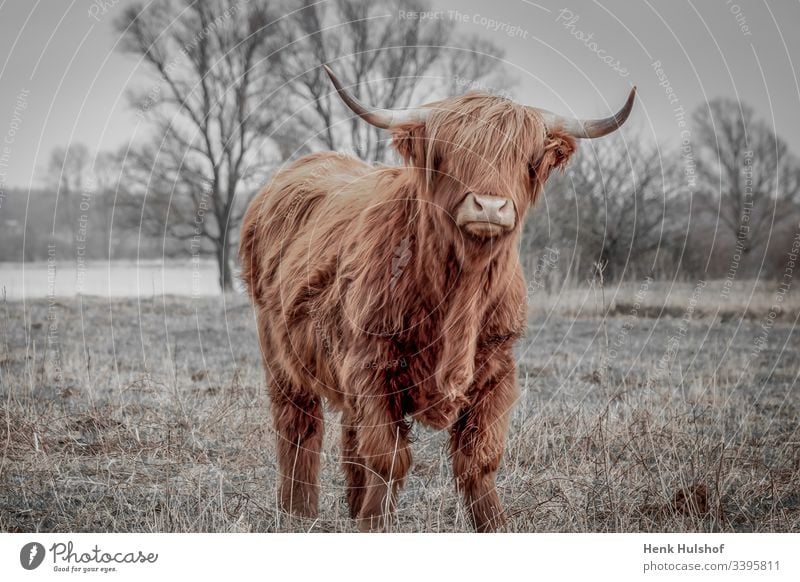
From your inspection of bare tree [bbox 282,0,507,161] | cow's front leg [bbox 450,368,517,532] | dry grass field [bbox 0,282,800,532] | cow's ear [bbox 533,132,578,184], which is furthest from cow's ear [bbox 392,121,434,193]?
bare tree [bbox 282,0,507,161]

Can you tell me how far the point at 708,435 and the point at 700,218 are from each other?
312 centimetres

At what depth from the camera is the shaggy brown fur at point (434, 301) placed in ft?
11.3

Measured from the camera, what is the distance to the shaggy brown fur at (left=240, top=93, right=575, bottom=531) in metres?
3.46

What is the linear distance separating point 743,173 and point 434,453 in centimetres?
342

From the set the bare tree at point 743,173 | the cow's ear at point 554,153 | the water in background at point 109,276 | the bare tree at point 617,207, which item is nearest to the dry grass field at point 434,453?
the water in background at point 109,276

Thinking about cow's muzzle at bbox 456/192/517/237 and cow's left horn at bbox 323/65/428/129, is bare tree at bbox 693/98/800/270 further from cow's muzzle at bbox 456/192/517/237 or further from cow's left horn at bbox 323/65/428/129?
cow's muzzle at bbox 456/192/517/237

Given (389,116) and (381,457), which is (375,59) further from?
(381,457)

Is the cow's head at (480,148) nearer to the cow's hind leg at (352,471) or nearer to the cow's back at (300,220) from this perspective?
the cow's back at (300,220)

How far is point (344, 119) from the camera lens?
5473 millimetres

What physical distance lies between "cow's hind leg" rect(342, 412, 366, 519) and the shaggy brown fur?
153 millimetres

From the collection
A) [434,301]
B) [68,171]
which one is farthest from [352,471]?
[68,171]

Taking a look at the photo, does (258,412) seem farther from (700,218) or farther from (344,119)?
(700,218)

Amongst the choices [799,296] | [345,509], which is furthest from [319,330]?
[799,296]

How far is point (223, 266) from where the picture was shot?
259 inches
